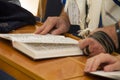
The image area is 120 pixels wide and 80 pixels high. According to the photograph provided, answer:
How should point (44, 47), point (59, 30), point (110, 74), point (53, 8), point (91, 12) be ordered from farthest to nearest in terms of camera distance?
point (53, 8)
point (91, 12)
point (59, 30)
point (44, 47)
point (110, 74)

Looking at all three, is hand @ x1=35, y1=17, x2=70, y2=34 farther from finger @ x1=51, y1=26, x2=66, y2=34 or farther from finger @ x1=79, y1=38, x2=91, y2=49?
finger @ x1=79, y1=38, x2=91, y2=49

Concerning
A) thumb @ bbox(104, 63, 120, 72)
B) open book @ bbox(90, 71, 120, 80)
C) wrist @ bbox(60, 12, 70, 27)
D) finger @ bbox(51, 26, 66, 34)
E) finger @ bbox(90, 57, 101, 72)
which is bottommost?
open book @ bbox(90, 71, 120, 80)

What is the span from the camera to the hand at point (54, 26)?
3.64 feet

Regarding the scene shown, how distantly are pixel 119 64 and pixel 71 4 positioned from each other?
23.1 inches

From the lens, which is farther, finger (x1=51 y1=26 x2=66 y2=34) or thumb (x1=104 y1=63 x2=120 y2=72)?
finger (x1=51 y1=26 x2=66 y2=34)

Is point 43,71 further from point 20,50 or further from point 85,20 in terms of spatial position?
point 85,20

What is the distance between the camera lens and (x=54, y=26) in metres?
1.21

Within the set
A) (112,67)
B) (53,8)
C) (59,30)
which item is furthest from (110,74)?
(53,8)

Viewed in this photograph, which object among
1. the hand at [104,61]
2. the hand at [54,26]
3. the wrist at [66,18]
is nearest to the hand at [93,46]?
the hand at [104,61]

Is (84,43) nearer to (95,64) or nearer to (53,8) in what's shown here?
(95,64)

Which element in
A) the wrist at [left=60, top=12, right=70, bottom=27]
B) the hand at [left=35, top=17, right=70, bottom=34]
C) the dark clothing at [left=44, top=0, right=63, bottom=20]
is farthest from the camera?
the dark clothing at [left=44, top=0, right=63, bottom=20]

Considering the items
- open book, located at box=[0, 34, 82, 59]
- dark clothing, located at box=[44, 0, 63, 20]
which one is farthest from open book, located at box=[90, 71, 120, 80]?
dark clothing, located at box=[44, 0, 63, 20]

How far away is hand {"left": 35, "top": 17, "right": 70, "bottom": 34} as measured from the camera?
1.11m

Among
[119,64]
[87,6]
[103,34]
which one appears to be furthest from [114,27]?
[87,6]
